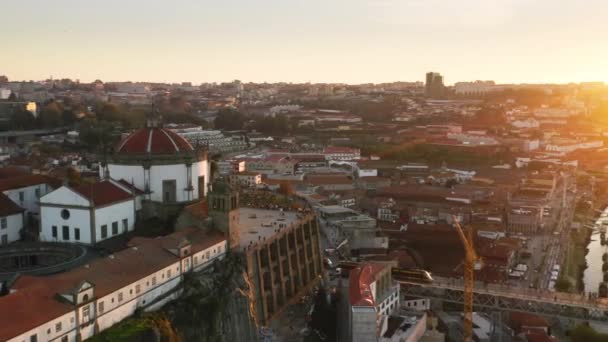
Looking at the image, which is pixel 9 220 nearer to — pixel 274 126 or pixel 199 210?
pixel 199 210

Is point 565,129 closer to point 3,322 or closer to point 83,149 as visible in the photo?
point 83,149

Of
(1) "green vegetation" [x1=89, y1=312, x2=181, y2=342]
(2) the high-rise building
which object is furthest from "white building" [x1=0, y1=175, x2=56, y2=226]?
(2) the high-rise building

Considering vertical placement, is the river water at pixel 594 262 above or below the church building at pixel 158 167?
below

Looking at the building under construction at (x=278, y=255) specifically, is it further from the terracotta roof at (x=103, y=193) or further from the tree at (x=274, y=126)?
the tree at (x=274, y=126)

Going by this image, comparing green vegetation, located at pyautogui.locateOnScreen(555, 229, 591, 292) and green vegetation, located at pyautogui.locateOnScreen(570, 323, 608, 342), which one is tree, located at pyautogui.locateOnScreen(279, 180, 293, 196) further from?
green vegetation, located at pyautogui.locateOnScreen(570, 323, 608, 342)

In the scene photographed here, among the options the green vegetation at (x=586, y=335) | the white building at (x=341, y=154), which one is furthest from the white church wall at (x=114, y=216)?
the white building at (x=341, y=154)

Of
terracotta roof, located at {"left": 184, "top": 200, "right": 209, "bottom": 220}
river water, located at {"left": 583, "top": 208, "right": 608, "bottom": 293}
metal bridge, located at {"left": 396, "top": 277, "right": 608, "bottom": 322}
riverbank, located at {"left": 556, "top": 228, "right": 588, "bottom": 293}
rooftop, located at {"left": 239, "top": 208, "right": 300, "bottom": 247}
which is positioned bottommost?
river water, located at {"left": 583, "top": 208, "right": 608, "bottom": 293}

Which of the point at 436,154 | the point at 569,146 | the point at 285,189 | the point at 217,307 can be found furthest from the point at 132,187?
the point at 569,146
